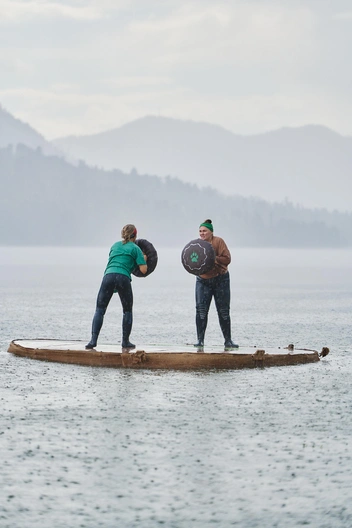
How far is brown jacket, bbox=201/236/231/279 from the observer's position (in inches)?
594

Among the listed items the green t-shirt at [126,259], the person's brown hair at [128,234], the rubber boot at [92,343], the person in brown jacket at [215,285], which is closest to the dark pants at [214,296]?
the person in brown jacket at [215,285]

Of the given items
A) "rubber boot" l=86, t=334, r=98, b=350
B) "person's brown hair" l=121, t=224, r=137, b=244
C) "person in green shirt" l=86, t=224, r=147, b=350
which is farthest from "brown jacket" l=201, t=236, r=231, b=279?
"rubber boot" l=86, t=334, r=98, b=350

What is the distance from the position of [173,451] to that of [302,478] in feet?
3.97

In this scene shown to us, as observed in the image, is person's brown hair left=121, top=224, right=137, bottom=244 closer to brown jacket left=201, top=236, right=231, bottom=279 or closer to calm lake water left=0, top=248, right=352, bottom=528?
brown jacket left=201, top=236, right=231, bottom=279

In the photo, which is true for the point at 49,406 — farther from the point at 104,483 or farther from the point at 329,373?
the point at 329,373

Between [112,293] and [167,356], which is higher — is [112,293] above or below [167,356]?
above

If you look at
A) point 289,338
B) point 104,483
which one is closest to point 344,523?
point 104,483

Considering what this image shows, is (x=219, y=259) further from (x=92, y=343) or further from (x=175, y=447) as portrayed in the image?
(x=175, y=447)

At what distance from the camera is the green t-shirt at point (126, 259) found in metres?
14.8

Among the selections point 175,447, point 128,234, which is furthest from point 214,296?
point 175,447

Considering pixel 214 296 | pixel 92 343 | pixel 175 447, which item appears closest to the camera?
pixel 175 447

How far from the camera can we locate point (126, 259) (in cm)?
1480

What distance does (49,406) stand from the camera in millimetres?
10914

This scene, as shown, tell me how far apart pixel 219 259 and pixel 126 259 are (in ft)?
4.17
